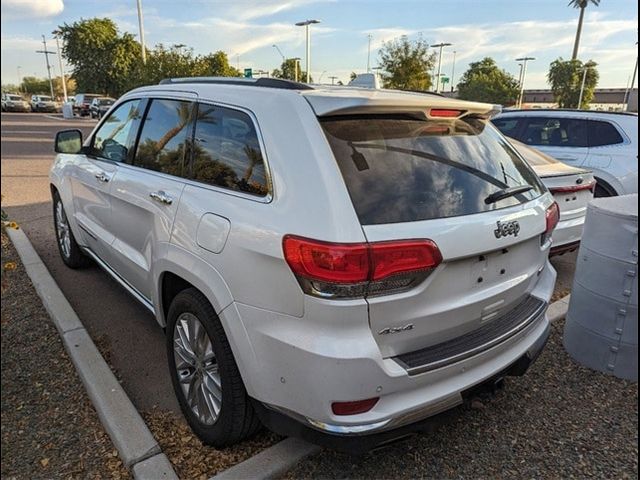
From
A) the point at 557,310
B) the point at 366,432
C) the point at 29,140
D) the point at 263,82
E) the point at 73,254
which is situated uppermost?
the point at 263,82

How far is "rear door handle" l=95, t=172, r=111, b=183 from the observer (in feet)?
11.7

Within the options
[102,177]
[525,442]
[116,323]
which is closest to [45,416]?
[116,323]

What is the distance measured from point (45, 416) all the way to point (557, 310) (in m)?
3.98

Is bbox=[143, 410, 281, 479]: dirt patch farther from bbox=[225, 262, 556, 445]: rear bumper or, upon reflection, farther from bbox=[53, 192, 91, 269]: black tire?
bbox=[53, 192, 91, 269]: black tire

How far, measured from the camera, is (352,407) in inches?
75.7

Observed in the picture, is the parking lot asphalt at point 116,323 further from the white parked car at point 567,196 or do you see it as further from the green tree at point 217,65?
the green tree at point 217,65

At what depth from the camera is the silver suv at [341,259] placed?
1877 mm

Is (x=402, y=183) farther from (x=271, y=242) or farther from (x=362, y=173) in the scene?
(x=271, y=242)

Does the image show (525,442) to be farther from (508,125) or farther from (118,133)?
(508,125)

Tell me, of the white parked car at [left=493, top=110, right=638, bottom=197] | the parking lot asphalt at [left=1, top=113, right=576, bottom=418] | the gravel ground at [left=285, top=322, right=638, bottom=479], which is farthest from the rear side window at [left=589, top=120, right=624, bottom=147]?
the gravel ground at [left=285, top=322, right=638, bottom=479]

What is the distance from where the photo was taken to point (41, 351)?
134 inches

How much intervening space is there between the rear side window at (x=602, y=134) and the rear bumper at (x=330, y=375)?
222 inches

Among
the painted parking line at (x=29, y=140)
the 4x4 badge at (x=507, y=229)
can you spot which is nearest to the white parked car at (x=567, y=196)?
the 4x4 badge at (x=507, y=229)

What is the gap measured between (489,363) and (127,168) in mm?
2610
